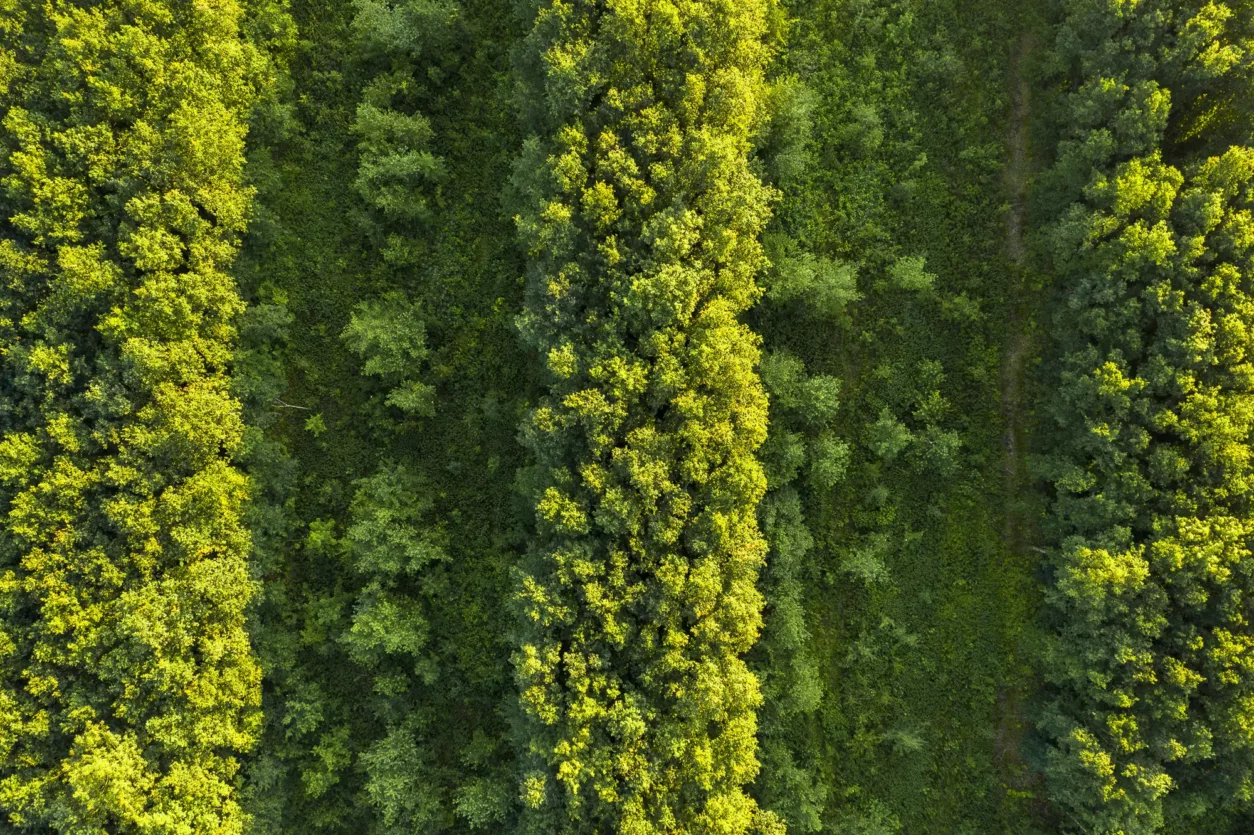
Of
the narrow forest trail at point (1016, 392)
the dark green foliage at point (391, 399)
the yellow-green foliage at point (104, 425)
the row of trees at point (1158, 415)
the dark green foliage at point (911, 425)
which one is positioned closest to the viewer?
the yellow-green foliage at point (104, 425)

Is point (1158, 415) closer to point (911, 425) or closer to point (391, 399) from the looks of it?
point (911, 425)

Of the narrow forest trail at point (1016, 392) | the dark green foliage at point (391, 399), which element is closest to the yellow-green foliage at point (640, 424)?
the dark green foliage at point (391, 399)

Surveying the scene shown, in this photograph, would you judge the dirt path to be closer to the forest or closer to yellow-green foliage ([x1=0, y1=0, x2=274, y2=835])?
the forest

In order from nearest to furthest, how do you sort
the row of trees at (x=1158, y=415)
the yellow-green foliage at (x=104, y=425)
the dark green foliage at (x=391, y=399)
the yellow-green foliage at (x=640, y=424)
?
the yellow-green foliage at (x=640, y=424) → the yellow-green foliage at (x=104, y=425) → the row of trees at (x=1158, y=415) → the dark green foliage at (x=391, y=399)

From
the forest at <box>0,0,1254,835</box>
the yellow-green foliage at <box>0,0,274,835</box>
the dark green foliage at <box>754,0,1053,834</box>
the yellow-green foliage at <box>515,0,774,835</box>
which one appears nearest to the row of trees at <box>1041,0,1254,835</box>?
the forest at <box>0,0,1254,835</box>

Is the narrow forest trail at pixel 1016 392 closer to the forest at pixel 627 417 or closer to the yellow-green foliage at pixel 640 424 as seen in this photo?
the forest at pixel 627 417

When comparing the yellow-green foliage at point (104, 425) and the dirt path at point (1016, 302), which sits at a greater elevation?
the dirt path at point (1016, 302)
